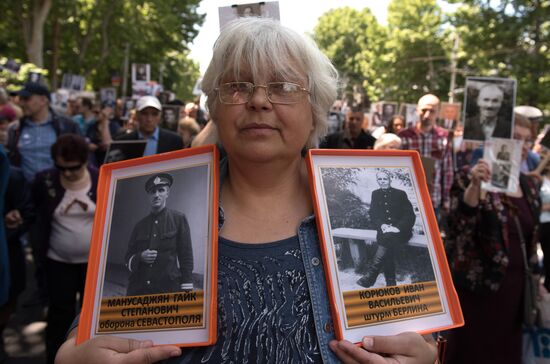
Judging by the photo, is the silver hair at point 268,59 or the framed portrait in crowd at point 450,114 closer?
the silver hair at point 268,59

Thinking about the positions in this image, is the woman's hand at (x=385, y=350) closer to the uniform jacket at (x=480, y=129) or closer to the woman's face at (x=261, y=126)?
the woman's face at (x=261, y=126)

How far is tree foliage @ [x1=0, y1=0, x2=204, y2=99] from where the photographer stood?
22.3 metres

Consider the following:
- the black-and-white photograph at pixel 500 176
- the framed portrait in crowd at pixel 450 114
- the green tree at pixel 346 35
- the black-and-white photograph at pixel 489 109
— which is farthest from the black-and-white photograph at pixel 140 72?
the green tree at pixel 346 35

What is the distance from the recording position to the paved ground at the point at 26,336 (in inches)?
160

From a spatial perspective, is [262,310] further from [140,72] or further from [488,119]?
[140,72]

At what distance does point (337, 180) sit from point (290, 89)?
12.2 inches

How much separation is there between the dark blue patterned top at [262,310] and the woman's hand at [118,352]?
0.09 meters

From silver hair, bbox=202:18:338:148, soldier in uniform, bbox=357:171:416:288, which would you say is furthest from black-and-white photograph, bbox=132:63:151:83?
soldier in uniform, bbox=357:171:416:288

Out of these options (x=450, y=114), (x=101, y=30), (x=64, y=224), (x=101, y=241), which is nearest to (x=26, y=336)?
(x=64, y=224)

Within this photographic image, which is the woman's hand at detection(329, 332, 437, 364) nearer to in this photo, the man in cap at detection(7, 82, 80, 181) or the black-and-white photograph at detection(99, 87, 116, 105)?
the man in cap at detection(7, 82, 80, 181)

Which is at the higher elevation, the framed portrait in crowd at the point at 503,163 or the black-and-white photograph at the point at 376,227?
the black-and-white photograph at the point at 376,227

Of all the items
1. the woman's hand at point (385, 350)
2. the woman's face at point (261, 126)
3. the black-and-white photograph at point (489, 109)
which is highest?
the woman's face at point (261, 126)

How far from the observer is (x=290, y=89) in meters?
1.54

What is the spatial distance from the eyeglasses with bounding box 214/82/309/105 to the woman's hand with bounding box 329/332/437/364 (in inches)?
28.2
